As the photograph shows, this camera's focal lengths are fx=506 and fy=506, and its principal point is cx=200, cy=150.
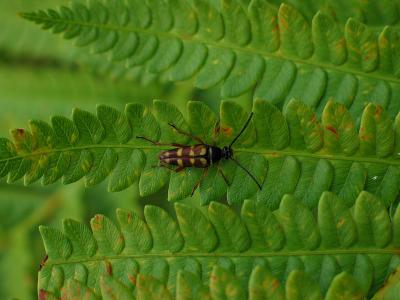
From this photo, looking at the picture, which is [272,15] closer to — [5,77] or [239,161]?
[239,161]

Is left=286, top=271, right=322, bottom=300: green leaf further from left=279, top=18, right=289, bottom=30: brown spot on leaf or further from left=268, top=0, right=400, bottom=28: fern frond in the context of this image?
left=268, top=0, right=400, bottom=28: fern frond

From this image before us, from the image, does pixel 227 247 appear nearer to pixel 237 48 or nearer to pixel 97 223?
pixel 97 223

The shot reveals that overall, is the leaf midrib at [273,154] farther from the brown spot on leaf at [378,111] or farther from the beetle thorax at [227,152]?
the brown spot on leaf at [378,111]

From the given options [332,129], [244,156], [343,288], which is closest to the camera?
[343,288]

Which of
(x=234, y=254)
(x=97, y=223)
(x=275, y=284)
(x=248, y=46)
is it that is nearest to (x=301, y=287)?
(x=275, y=284)

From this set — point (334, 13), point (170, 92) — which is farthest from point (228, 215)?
point (170, 92)

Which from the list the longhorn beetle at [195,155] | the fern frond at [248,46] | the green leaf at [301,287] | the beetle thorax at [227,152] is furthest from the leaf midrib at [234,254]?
the fern frond at [248,46]

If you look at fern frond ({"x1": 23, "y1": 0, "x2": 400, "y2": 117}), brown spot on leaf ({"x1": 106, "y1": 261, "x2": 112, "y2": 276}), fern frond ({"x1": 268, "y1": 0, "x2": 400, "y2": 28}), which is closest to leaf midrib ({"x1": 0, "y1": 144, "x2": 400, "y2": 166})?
fern frond ({"x1": 23, "y1": 0, "x2": 400, "y2": 117})
